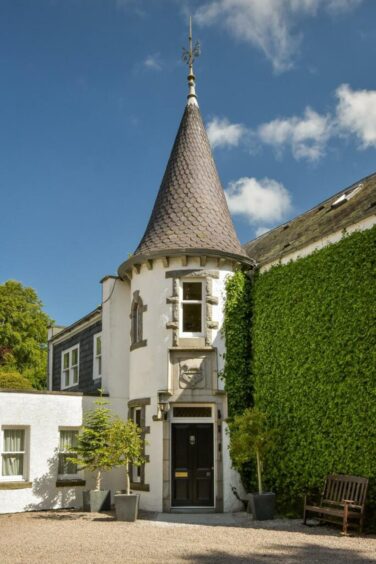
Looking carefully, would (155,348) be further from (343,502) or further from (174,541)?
(343,502)

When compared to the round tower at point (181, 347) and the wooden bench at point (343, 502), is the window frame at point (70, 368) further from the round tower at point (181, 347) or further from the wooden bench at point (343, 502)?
the wooden bench at point (343, 502)

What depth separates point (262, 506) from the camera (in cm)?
1486

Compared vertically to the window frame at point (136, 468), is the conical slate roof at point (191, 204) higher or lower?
higher

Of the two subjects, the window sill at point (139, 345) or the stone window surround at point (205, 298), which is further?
the window sill at point (139, 345)

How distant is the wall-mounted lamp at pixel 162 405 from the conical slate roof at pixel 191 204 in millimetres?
3778

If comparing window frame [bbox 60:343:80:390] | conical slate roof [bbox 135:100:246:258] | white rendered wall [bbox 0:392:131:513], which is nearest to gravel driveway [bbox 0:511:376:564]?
white rendered wall [bbox 0:392:131:513]

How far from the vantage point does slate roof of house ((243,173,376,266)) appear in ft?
50.4

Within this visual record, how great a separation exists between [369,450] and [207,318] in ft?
19.0

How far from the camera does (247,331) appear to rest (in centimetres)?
1781

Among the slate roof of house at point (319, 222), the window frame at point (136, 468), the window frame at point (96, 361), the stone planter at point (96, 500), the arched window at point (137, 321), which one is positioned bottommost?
the stone planter at point (96, 500)

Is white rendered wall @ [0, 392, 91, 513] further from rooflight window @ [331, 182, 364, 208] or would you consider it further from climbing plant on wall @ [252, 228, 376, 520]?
rooflight window @ [331, 182, 364, 208]

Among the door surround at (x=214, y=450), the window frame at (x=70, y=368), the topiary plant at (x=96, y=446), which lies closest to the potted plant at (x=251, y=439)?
the door surround at (x=214, y=450)

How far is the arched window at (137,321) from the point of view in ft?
59.7

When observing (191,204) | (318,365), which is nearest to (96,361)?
(191,204)
